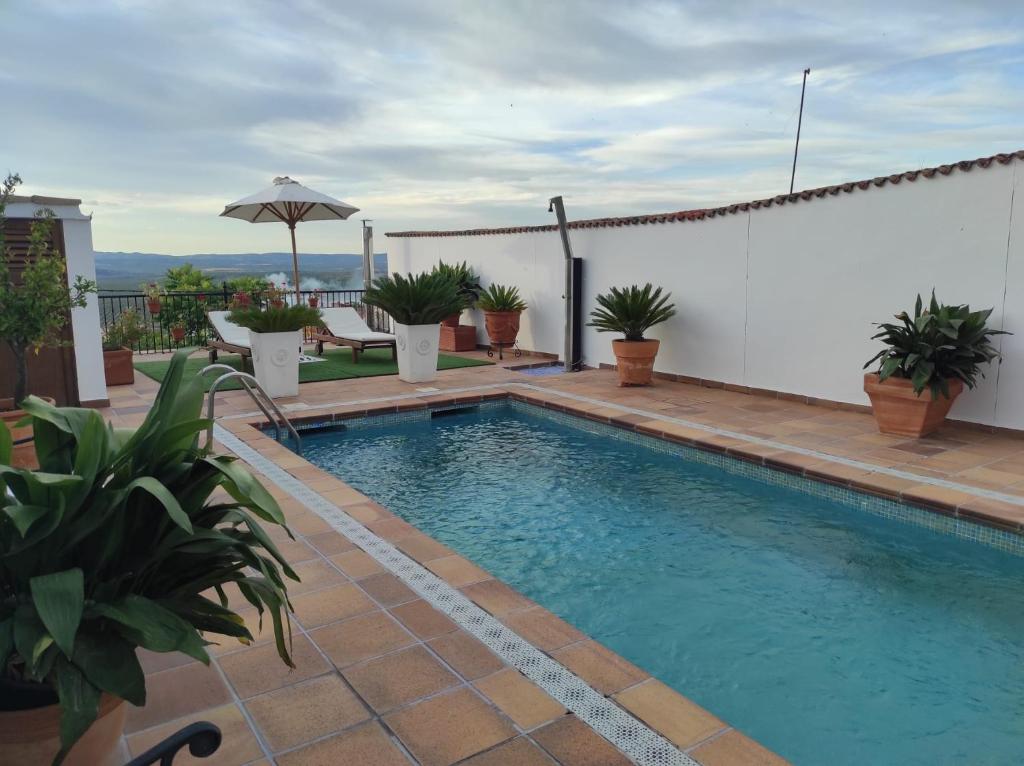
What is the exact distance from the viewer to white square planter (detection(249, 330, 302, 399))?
301 inches

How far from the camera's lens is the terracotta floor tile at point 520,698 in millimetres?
2238

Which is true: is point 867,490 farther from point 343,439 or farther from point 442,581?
point 343,439

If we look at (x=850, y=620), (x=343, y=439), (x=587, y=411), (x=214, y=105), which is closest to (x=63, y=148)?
(x=214, y=105)

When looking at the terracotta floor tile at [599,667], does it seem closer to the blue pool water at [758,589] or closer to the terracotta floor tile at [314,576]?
the blue pool water at [758,589]

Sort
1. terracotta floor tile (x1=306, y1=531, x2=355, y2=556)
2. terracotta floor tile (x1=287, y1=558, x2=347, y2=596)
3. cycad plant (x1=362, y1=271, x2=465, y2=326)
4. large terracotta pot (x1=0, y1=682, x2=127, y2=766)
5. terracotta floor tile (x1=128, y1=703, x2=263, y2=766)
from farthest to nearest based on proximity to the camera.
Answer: cycad plant (x1=362, y1=271, x2=465, y2=326) → terracotta floor tile (x1=306, y1=531, x2=355, y2=556) → terracotta floor tile (x1=287, y1=558, x2=347, y2=596) → terracotta floor tile (x1=128, y1=703, x2=263, y2=766) → large terracotta pot (x1=0, y1=682, x2=127, y2=766)

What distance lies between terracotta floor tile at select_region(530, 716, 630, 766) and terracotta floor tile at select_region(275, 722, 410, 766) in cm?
43

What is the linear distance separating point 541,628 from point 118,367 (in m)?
7.68

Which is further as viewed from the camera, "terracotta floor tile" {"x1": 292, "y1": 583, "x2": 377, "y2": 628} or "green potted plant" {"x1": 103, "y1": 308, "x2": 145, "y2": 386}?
"green potted plant" {"x1": 103, "y1": 308, "x2": 145, "y2": 386}

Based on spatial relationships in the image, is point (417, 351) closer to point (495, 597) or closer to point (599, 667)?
point (495, 597)

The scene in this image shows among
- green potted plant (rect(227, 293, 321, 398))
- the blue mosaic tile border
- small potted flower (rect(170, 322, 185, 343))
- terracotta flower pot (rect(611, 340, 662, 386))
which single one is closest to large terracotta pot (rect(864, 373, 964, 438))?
the blue mosaic tile border

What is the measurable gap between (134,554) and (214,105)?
980 cm

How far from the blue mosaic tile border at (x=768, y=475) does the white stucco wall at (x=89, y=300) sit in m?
2.33

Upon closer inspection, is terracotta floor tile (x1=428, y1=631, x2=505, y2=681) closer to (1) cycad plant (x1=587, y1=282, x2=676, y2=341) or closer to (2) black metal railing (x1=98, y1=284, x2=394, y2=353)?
(1) cycad plant (x1=587, y1=282, x2=676, y2=341)

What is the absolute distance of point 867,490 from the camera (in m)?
4.79
